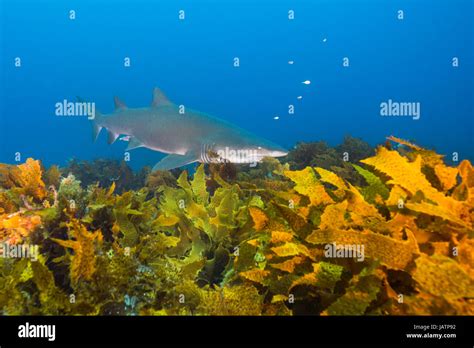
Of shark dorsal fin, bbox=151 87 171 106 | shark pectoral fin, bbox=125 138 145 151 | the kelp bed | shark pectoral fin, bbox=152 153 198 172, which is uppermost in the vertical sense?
shark dorsal fin, bbox=151 87 171 106

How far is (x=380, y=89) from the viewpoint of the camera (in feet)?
503

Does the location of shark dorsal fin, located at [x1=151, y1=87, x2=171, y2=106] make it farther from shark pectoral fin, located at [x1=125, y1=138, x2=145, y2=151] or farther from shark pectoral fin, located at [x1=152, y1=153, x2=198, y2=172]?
shark pectoral fin, located at [x1=152, y1=153, x2=198, y2=172]

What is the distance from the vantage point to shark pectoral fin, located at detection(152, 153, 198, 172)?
7.20 metres

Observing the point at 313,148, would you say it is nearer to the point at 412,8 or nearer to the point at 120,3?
the point at 120,3

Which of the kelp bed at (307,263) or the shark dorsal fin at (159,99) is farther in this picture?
the shark dorsal fin at (159,99)

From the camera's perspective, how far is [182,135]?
334 inches

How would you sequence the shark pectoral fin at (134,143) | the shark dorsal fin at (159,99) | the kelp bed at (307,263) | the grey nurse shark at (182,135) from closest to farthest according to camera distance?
the kelp bed at (307,263)
the grey nurse shark at (182,135)
the shark pectoral fin at (134,143)
the shark dorsal fin at (159,99)

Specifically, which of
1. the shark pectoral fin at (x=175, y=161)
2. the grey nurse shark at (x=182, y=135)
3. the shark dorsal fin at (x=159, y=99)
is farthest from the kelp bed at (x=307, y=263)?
the shark dorsal fin at (x=159, y=99)

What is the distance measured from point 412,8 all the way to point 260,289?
482 ft

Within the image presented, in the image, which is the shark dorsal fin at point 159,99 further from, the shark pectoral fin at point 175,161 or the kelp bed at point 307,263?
the kelp bed at point 307,263

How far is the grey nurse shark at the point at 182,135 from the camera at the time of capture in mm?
7406

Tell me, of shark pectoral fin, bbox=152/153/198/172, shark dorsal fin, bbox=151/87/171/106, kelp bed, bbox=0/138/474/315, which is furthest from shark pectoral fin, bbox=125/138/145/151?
kelp bed, bbox=0/138/474/315

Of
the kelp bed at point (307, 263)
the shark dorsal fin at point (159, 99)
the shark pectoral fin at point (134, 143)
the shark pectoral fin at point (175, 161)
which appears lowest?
the kelp bed at point (307, 263)
